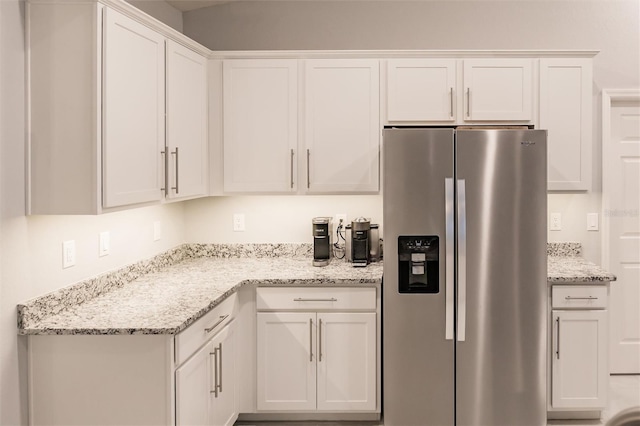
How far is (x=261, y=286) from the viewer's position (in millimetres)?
3279

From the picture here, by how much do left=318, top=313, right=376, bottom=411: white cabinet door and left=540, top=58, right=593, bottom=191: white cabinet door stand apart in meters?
1.55

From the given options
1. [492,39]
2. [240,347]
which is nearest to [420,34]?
[492,39]

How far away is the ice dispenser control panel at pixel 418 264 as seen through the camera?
311cm

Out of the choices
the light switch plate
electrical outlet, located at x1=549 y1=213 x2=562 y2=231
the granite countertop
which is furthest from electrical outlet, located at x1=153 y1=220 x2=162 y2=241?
the light switch plate

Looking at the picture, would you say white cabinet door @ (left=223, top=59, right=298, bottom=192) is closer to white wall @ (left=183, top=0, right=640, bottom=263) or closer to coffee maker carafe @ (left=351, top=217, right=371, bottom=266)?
white wall @ (left=183, top=0, right=640, bottom=263)

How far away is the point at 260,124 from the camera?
3654 mm

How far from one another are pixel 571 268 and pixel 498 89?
47.8 inches

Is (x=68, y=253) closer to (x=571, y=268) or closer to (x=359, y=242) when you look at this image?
(x=359, y=242)

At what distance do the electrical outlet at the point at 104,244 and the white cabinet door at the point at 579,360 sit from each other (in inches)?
99.4

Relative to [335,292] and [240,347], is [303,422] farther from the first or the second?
[335,292]

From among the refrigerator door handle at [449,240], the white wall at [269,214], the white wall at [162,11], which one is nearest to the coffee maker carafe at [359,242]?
the white wall at [269,214]

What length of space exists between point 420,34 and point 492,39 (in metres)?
0.51

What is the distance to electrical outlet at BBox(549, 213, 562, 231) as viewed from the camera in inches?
157

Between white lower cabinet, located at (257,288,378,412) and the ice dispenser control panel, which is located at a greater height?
the ice dispenser control panel
